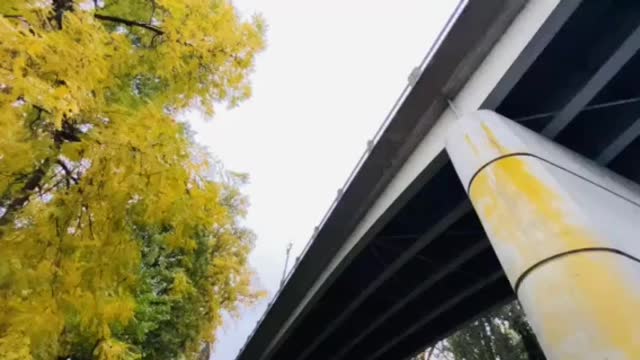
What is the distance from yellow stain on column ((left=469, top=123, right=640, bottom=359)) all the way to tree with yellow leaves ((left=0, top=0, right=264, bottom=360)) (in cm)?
287

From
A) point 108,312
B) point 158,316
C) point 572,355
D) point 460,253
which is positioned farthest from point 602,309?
point 158,316

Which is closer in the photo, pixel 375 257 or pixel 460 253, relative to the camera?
pixel 460 253

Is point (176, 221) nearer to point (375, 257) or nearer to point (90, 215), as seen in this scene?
point (90, 215)

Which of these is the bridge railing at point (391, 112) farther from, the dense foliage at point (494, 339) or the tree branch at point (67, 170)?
the dense foliage at point (494, 339)

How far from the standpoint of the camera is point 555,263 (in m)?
3.39

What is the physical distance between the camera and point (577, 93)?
5863 mm

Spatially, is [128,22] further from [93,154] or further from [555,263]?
[555,263]

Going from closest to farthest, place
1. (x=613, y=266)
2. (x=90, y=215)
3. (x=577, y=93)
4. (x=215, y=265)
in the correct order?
(x=613, y=266) < (x=90, y=215) < (x=577, y=93) < (x=215, y=265)

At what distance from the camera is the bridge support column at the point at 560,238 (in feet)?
9.84

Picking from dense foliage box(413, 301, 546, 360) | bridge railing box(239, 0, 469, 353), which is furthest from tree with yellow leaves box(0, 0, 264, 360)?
dense foliage box(413, 301, 546, 360)

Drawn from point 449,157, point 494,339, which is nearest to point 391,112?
point 449,157

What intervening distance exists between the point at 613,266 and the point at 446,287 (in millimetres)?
9475

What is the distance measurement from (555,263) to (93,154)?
3988 millimetres

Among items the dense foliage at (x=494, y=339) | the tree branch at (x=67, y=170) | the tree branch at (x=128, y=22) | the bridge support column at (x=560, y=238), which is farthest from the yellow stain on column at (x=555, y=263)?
the dense foliage at (x=494, y=339)
